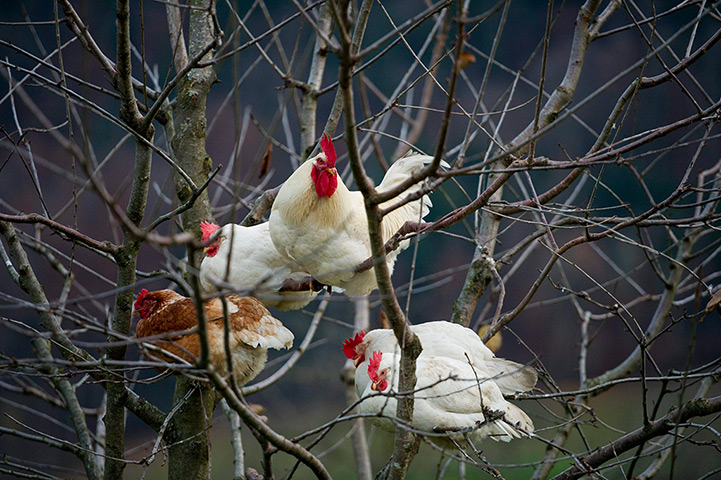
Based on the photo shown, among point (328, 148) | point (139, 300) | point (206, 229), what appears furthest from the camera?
point (139, 300)

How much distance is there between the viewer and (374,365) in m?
2.44

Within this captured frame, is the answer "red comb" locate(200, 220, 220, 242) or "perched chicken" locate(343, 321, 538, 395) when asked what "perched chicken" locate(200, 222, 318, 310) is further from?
"perched chicken" locate(343, 321, 538, 395)

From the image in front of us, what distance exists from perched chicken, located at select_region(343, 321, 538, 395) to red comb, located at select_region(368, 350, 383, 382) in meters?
0.09

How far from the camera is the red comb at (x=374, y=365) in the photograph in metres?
2.42

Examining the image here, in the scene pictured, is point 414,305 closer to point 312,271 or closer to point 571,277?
point 571,277

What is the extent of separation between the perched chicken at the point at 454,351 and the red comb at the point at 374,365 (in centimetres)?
9

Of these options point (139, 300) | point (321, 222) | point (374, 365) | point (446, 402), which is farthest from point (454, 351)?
point (139, 300)

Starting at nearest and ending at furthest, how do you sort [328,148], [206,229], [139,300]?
1. [328,148]
2. [206,229]
3. [139,300]

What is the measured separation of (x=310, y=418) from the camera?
392 cm

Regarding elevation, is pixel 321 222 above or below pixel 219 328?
above

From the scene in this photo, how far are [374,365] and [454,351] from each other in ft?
1.24

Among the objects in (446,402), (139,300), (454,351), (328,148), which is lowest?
(446,402)

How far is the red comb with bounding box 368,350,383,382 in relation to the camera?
242 centimetres

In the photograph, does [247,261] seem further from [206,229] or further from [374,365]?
[374,365]
